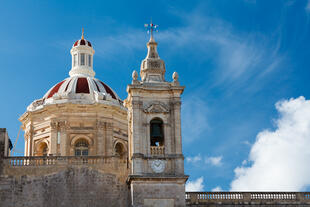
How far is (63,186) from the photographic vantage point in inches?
1277

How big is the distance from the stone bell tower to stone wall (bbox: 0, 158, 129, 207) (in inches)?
58.2

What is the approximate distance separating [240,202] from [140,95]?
7553 millimetres

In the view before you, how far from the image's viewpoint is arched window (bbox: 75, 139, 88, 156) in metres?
42.4

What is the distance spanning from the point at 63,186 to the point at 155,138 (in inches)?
210

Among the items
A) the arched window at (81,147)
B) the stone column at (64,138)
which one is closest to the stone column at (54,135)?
the stone column at (64,138)

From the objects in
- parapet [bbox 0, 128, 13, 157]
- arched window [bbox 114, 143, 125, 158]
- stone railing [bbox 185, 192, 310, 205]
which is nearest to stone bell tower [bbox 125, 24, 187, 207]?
stone railing [bbox 185, 192, 310, 205]

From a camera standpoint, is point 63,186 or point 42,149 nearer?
point 63,186

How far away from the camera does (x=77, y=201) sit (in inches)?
1267

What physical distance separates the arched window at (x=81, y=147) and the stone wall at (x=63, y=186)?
31.1 ft

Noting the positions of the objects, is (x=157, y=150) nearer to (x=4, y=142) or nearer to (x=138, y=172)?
(x=138, y=172)

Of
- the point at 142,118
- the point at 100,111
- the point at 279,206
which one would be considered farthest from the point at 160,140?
the point at 100,111

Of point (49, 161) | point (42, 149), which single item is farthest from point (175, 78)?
point (42, 149)

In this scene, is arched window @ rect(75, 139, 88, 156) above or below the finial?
below

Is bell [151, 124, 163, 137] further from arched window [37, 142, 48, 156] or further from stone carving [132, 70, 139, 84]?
arched window [37, 142, 48, 156]
